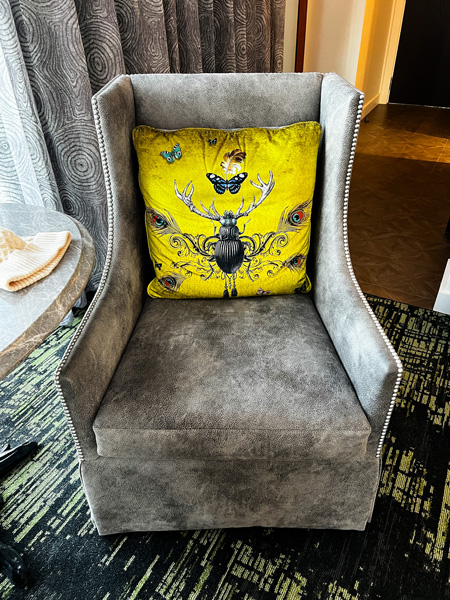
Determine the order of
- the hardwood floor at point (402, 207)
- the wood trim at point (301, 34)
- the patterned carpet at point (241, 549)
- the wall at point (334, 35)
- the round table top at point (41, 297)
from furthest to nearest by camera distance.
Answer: the wall at point (334, 35), the wood trim at point (301, 34), the hardwood floor at point (402, 207), the patterned carpet at point (241, 549), the round table top at point (41, 297)

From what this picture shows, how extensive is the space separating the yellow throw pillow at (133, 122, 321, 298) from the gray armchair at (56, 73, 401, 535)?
0.19 ft

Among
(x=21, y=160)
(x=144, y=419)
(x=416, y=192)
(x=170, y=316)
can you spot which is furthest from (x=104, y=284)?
(x=416, y=192)

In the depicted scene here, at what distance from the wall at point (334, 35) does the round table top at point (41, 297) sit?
9.61 feet

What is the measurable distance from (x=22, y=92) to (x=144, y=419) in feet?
3.66

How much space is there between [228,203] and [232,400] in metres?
0.49

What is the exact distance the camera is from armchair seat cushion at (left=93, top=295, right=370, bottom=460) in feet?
3.10

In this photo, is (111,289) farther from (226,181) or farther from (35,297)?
(226,181)

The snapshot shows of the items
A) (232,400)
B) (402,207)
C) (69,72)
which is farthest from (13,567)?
(402,207)

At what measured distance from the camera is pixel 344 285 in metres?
1.14

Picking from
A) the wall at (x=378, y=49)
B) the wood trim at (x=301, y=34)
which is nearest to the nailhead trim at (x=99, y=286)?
the wood trim at (x=301, y=34)

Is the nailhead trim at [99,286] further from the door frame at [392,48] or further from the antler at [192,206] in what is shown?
the door frame at [392,48]

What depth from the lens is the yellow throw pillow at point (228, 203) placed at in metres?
1.18

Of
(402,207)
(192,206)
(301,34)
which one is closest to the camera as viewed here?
(192,206)

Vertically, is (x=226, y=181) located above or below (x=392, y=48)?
above
